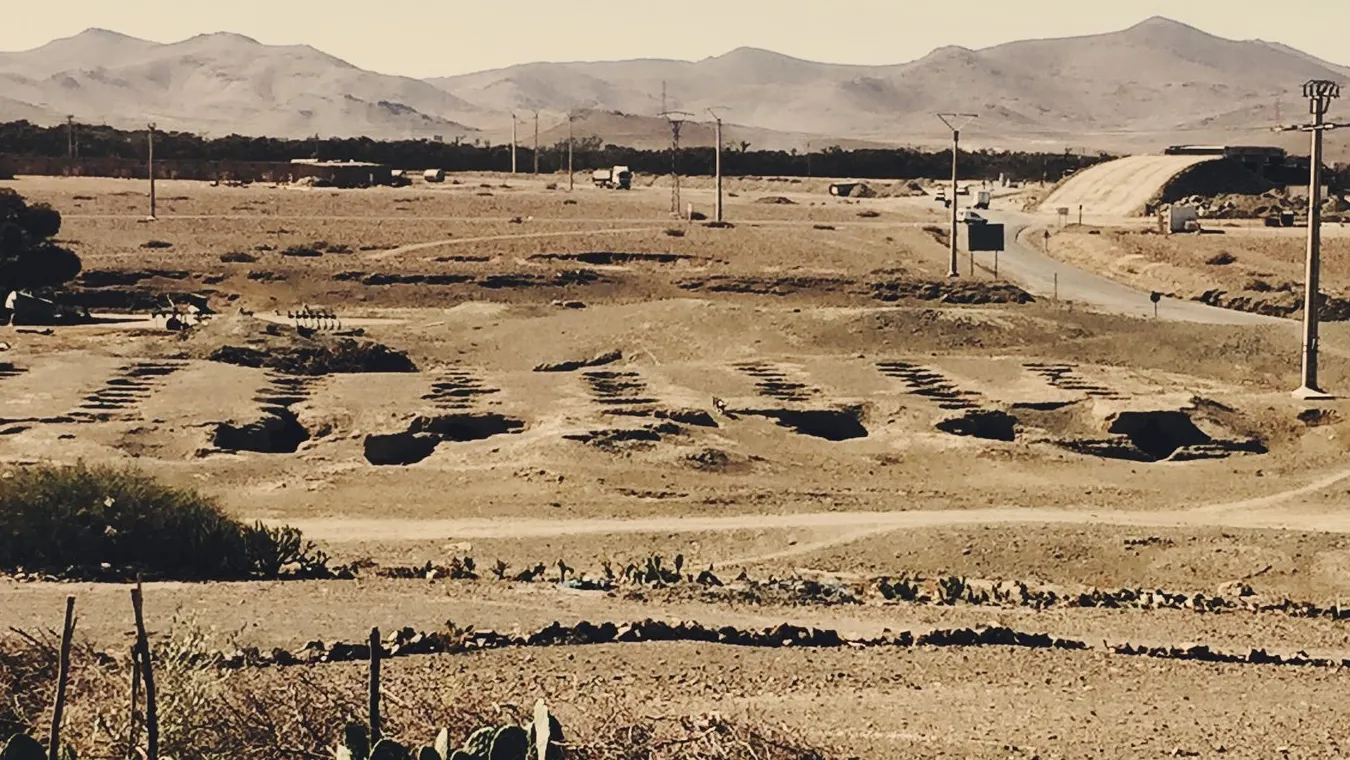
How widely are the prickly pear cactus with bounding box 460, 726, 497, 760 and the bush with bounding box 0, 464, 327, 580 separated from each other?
946 cm

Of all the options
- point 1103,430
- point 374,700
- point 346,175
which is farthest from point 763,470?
point 346,175

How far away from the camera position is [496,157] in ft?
444

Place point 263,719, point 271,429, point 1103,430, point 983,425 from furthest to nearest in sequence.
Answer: point 983,425 → point 1103,430 → point 271,429 → point 263,719

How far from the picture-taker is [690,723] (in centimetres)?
990

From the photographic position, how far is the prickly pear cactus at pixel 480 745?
8766 mm

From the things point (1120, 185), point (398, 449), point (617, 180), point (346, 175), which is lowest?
point (398, 449)

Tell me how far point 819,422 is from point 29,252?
2546cm

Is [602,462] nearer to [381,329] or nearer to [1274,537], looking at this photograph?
[1274,537]

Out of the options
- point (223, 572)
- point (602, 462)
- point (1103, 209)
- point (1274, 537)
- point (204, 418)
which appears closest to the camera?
point (223, 572)

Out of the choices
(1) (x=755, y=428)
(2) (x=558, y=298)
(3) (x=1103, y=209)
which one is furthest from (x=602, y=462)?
(3) (x=1103, y=209)

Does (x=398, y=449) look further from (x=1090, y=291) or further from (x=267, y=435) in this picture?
(x=1090, y=291)

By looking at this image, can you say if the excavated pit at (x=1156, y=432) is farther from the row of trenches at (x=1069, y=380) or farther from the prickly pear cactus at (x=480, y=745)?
the prickly pear cactus at (x=480, y=745)

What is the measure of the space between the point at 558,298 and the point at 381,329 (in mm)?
8845

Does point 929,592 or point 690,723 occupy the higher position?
point 690,723
